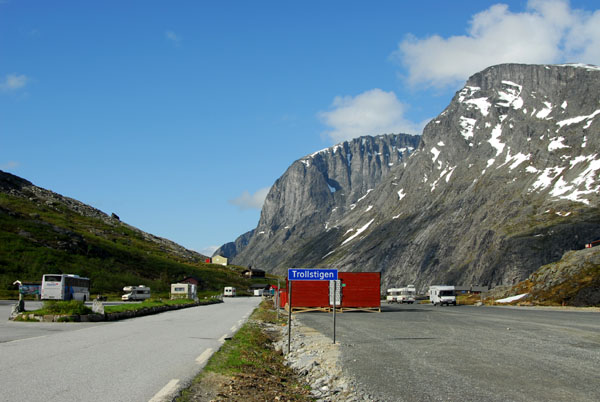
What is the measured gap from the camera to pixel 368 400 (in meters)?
8.98

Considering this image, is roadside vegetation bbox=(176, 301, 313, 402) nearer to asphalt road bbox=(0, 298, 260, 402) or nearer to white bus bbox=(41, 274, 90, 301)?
asphalt road bbox=(0, 298, 260, 402)

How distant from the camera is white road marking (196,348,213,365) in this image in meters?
13.2

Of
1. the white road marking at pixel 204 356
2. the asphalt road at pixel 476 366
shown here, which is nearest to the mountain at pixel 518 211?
the asphalt road at pixel 476 366

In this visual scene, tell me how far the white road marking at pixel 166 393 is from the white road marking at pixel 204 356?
3177 mm

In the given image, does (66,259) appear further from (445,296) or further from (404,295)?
(445,296)

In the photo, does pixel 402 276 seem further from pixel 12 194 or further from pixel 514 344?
pixel 514 344

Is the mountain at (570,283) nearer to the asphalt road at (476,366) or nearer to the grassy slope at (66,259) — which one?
the asphalt road at (476,366)

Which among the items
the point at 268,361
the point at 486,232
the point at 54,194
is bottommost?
the point at 268,361

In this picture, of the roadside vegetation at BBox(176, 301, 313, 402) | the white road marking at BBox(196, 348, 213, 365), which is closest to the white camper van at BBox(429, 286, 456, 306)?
the roadside vegetation at BBox(176, 301, 313, 402)

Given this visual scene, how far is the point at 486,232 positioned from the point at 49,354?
14987cm

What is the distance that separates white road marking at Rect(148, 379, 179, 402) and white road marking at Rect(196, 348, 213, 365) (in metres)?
3.18

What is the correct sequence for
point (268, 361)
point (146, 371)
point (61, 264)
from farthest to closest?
point (61, 264) → point (268, 361) → point (146, 371)

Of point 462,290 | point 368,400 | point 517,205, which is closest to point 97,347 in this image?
point 368,400

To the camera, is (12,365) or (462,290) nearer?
(12,365)
